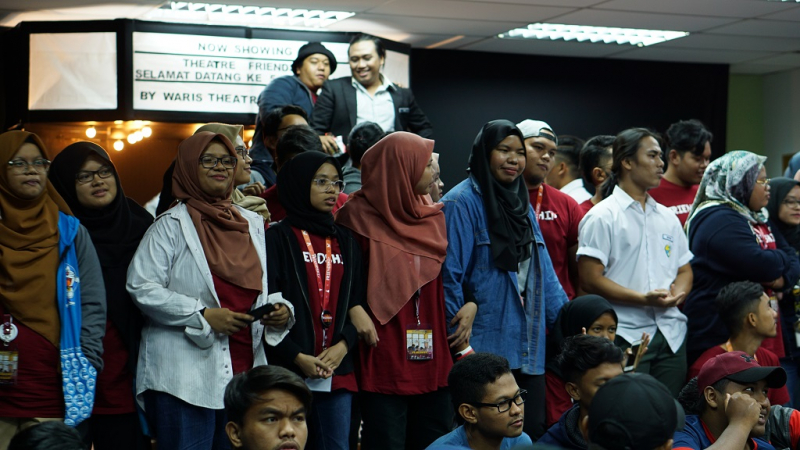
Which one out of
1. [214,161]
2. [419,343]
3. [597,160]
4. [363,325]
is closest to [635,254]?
[597,160]

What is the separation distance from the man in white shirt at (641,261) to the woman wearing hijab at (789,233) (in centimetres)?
81

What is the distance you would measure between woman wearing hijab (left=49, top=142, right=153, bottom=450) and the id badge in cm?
103

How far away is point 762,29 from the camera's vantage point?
8.64 metres

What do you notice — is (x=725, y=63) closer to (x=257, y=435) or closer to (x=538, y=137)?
(x=538, y=137)

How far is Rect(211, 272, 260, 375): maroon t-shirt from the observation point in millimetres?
3699

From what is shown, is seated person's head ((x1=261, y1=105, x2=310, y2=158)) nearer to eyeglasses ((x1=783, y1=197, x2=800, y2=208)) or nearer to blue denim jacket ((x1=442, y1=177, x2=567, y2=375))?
blue denim jacket ((x1=442, y1=177, x2=567, y2=375))

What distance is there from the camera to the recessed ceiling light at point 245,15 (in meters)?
7.68

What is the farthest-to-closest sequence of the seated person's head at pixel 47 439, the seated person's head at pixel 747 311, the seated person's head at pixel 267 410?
1. the seated person's head at pixel 747 311
2. the seated person's head at pixel 267 410
3. the seated person's head at pixel 47 439

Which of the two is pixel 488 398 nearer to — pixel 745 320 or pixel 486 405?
pixel 486 405

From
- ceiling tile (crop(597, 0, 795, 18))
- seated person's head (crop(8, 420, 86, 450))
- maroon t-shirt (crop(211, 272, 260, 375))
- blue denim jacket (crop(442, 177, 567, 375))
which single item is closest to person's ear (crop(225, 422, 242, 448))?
seated person's head (crop(8, 420, 86, 450))

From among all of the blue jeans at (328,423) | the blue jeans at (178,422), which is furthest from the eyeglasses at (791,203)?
the blue jeans at (178,422)

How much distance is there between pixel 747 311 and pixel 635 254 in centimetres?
59

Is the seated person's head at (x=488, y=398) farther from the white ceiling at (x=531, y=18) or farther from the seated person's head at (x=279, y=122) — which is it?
the white ceiling at (x=531, y=18)

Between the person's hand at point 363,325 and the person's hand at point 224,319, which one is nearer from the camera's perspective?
the person's hand at point 224,319
